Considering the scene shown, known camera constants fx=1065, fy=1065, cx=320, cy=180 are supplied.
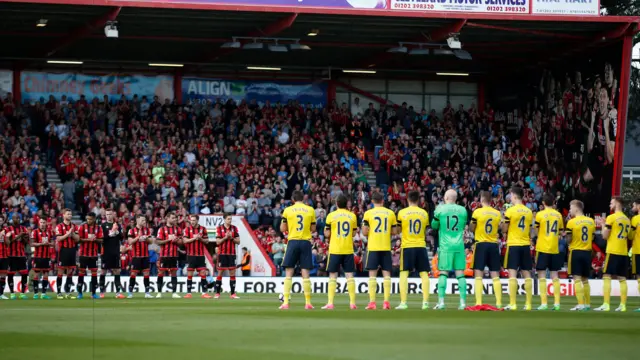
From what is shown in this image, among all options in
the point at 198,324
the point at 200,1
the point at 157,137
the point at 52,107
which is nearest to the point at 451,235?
the point at 198,324

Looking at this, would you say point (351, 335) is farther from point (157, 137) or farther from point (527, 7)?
point (157, 137)

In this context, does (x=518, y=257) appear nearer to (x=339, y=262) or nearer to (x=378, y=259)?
(x=378, y=259)

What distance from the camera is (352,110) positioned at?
47.2 m

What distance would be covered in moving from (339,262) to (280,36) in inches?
801

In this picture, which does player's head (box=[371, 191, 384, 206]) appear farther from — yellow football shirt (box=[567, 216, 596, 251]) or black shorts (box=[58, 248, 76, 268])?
black shorts (box=[58, 248, 76, 268])

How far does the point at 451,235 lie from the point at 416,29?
1959 centimetres

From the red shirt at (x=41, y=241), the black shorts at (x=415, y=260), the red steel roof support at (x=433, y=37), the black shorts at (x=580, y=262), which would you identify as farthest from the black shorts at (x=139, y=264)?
the red steel roof support at (x=433, y=37)

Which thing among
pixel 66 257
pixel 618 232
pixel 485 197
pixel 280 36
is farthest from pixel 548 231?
pixel 280 36

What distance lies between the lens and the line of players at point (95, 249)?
88.1 feet

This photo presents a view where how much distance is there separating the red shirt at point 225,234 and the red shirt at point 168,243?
3.86ft

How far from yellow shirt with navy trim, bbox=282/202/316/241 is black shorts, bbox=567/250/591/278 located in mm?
5503

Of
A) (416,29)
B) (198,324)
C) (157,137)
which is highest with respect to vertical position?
(416,29)

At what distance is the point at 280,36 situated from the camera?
130 ft

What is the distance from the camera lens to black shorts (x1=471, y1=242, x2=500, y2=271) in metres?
20.3
